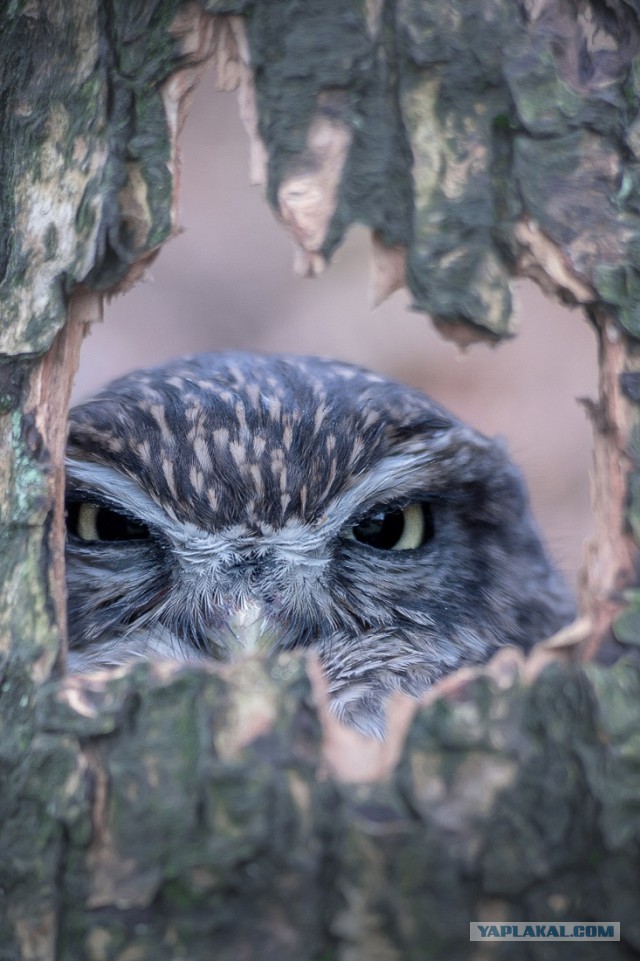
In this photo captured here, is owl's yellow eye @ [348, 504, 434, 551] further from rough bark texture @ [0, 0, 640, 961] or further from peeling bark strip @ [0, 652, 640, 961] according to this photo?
peeling bark strip @ [0, 652, 640, 961]

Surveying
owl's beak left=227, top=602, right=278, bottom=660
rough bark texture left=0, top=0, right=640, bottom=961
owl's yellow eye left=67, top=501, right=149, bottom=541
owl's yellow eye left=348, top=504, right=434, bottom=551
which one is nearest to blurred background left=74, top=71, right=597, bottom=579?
owl's yellow eye left=348, top=504, right=434, bottom=551

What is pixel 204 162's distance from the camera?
Result: 7266mm

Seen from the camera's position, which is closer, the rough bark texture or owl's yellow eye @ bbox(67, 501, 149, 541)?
the rough bark texture

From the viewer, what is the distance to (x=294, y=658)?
1.40 meters

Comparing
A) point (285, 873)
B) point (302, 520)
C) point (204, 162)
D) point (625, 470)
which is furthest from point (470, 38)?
point (204, 162)

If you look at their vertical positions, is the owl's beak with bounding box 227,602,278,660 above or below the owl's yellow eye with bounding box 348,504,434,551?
below

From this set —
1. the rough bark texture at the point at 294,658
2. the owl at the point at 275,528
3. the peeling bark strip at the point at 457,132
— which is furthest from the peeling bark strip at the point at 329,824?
the owl at the point at 275,528

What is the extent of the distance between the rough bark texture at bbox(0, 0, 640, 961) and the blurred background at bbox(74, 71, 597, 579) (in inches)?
181

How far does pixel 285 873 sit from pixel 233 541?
0.99m

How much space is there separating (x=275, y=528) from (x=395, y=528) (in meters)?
0.27

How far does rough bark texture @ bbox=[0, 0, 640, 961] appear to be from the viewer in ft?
4.37

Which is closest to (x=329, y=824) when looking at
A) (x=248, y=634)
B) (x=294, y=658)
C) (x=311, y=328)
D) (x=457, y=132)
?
(x=294, y=658)

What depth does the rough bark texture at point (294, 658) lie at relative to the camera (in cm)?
133

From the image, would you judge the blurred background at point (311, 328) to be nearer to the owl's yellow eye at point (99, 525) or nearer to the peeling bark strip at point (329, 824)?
the owl's yellow eye at point (99, 525)
